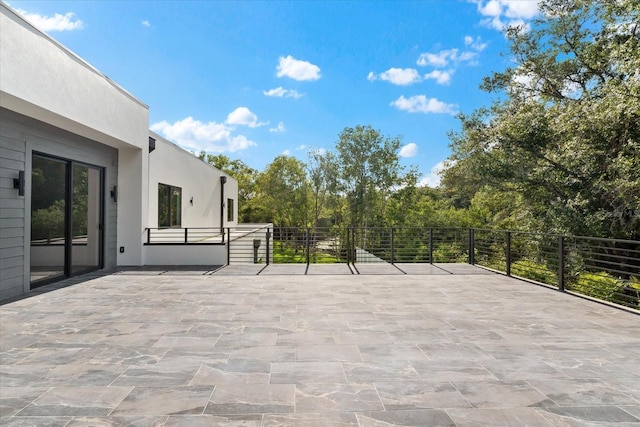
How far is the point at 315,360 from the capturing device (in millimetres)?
2984

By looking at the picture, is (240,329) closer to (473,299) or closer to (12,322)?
(12,322)

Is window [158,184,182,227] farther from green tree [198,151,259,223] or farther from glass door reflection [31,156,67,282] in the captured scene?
green tree [198,151,259,223]

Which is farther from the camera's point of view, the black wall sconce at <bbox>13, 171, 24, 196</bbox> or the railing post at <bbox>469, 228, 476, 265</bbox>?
the railing post at <bbox>469, 228, 476, 265</bbox>

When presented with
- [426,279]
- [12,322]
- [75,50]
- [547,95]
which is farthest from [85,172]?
[547,95]

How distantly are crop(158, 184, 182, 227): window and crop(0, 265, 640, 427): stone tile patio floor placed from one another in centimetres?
486

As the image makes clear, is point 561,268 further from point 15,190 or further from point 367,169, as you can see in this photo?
point 367,169

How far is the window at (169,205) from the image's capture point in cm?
1006

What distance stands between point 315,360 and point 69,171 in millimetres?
5915

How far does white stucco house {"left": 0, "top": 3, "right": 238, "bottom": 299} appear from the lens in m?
5.08

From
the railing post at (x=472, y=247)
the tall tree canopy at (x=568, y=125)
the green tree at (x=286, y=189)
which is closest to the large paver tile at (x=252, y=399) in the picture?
the railing post at (x=472, y=247)

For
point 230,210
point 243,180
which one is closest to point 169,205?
point 230,210

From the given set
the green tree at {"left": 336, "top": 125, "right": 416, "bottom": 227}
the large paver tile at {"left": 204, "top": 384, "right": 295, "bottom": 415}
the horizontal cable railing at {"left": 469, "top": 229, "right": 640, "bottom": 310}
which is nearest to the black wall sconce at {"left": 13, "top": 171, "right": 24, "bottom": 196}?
the large paver tile at {"left": 204, "top": 384, "right": 295, "bottom": 415}

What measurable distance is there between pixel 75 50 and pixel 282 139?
20375 mm

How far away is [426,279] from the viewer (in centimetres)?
701
